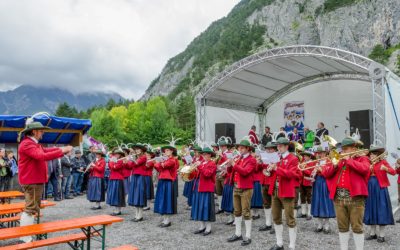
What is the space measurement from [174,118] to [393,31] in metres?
50.8

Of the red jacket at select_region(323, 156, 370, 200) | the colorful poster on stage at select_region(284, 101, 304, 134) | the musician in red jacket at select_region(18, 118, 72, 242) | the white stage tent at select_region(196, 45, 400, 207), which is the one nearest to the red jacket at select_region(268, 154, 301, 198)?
the red jacket at select_region(323, 156, 370, 200)

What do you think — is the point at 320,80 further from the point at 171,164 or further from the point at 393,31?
the point at 393,31

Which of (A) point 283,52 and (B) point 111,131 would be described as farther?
(B) point 111,131

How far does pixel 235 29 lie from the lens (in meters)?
110

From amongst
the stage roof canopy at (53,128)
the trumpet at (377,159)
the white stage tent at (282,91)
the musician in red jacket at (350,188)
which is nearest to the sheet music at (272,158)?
the musician in red jacket at (350,188)

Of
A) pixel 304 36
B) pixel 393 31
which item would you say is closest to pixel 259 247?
pixel 393 31

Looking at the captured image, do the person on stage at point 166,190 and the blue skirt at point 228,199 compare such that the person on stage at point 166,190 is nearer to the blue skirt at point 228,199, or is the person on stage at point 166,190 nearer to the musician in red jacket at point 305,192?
the blue skirt at point 228,199

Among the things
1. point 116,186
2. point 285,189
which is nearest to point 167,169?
point 116,186

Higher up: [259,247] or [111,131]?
[111,131]

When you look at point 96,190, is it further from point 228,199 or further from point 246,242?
point 246,242

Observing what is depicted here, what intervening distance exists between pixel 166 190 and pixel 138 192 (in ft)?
3.39

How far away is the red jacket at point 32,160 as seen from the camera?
4820 mm

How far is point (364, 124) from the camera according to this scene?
1254cm

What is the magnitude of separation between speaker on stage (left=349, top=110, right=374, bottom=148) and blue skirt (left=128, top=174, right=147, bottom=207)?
8383 mm
